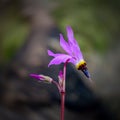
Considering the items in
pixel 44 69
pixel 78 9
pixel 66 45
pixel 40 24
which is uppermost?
pixel 78 9

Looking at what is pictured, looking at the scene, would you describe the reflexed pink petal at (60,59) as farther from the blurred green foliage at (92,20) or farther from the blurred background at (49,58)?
the blurred green foliage at (92,20)

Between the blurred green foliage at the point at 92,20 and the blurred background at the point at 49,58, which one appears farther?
the blurred green foliage at the point at 92,20

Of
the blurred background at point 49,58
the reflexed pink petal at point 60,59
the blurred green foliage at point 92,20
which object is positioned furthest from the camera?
the blurred green foliage at point 92,20

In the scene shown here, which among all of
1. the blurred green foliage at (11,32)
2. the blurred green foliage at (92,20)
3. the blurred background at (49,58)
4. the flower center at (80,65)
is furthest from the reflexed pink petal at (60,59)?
the blurred green foliage at (11,32)

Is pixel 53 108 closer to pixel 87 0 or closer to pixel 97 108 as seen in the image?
pixel 97 108

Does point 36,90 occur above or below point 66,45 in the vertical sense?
above

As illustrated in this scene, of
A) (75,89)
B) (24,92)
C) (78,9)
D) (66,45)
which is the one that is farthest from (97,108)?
(66,45)

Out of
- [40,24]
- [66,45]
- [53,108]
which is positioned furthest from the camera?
[40,24]
